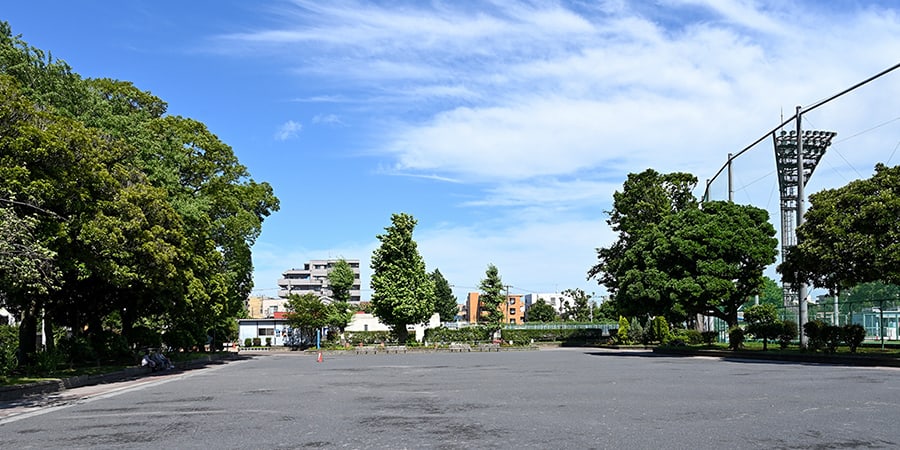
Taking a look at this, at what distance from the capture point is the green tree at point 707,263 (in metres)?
40.8

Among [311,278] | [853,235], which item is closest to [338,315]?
[853,235]

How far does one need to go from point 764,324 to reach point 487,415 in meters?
29.6

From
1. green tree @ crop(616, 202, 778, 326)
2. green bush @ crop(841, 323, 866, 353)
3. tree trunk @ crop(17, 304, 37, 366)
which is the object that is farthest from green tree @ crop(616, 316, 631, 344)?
tree trunk @ crop(17, 304, 37, 366)

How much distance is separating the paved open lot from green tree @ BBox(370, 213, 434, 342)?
4164 cm

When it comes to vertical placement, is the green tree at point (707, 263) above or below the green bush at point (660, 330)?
above

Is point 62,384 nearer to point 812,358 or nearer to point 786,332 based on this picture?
point 812,358

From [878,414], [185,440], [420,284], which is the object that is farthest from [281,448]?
[420,284]

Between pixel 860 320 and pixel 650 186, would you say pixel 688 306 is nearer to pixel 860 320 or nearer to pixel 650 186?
pixel 860 320

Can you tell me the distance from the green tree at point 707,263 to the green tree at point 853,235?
1007cm

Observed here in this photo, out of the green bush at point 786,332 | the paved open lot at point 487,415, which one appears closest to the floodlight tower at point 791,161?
the green bush at point 786,332

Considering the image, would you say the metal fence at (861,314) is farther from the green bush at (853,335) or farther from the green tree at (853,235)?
the green tree at (853,235)

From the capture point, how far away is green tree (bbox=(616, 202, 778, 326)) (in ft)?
134

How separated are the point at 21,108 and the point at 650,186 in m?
51.3

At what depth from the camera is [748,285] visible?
42.0 metres
